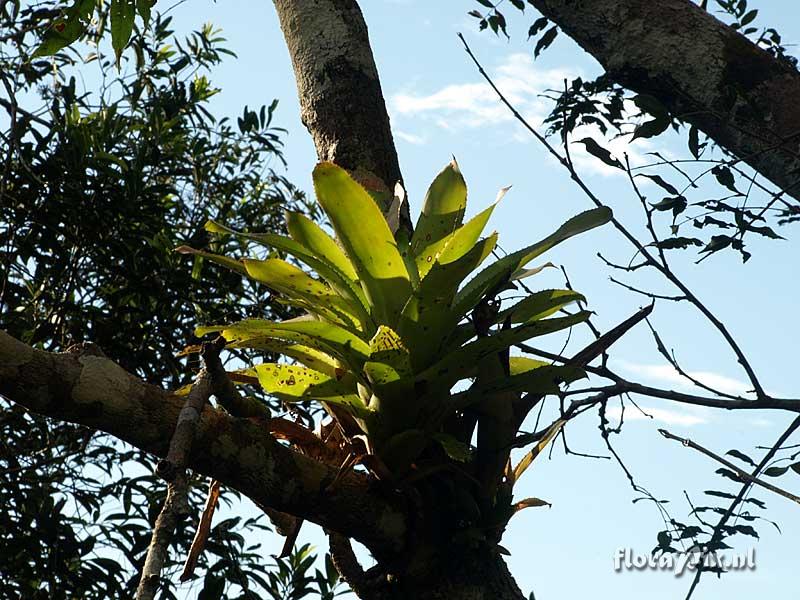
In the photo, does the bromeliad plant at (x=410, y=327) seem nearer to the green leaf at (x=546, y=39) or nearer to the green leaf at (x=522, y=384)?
the green leaf at (x=522, y=384)

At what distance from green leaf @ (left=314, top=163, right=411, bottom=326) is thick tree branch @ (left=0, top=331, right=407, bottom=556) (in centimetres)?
27

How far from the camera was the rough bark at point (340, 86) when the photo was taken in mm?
1710

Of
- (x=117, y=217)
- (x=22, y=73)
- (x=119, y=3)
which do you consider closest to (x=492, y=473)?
(x=119, y=3)

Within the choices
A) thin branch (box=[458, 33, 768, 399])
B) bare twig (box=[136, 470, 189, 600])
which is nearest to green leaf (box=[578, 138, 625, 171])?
thin branch (box=[458, 33, 768, 399])

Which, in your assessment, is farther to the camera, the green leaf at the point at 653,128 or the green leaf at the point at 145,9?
the green leaf at the point at 145,9

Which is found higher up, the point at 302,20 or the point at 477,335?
the point at 302,20

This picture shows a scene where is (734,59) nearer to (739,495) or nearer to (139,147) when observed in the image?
(739,495)

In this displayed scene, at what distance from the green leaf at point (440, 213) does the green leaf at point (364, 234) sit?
0.10m

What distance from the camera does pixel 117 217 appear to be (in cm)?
351

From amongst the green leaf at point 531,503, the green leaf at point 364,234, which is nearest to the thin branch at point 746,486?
the green leaf at point 531,503

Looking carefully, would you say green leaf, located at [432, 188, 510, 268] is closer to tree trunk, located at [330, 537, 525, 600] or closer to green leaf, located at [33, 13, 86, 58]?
tree trunk, located at [330, 537, 525, 600]

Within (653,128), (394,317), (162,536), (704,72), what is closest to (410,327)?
(394,317)

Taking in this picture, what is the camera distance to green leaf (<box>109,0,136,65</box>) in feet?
6.86

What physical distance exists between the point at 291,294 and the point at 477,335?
0.98 ft
